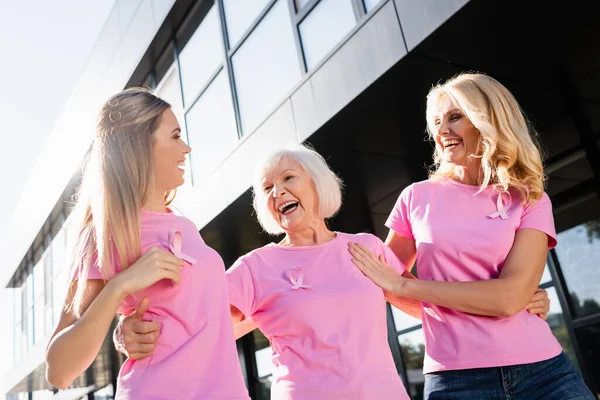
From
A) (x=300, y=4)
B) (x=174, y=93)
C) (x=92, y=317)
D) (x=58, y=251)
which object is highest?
(x=58, y=251)

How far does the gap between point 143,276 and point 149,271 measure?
0.02 meters

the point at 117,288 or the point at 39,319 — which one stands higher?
the point at 39,319

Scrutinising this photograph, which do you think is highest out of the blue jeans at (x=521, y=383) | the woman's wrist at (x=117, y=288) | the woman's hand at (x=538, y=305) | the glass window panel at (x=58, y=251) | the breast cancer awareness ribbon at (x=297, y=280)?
the glass window panel at (x=58, y=251)

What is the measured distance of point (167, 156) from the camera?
7.25 ft

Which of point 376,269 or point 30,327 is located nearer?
point 376,269

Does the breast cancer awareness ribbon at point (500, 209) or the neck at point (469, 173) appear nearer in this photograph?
the breast cancer awareness ribbon at point (500, 209)

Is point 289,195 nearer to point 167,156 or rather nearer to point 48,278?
point 167,156

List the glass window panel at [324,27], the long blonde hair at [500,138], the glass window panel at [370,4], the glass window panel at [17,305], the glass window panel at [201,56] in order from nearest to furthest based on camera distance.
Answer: the long blonde hair at [500,138], the glass window panel at [370,4], the glass window panel at [324,27], the glass window panel at [201,56], the glass window panel at [17,305]

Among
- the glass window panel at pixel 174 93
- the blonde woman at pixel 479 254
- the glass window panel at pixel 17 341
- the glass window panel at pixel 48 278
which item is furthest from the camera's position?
the glass window panel at pixel 17 341

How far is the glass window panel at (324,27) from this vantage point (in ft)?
16.3

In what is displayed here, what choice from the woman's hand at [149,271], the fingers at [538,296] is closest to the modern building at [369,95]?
the woman's hand at [149,271]

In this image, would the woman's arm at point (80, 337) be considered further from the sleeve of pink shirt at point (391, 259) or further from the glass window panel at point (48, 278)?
the glass window panel at point (48, 278)

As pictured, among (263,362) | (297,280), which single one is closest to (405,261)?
(297,280)

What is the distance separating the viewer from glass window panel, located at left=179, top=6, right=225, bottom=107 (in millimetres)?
7926
